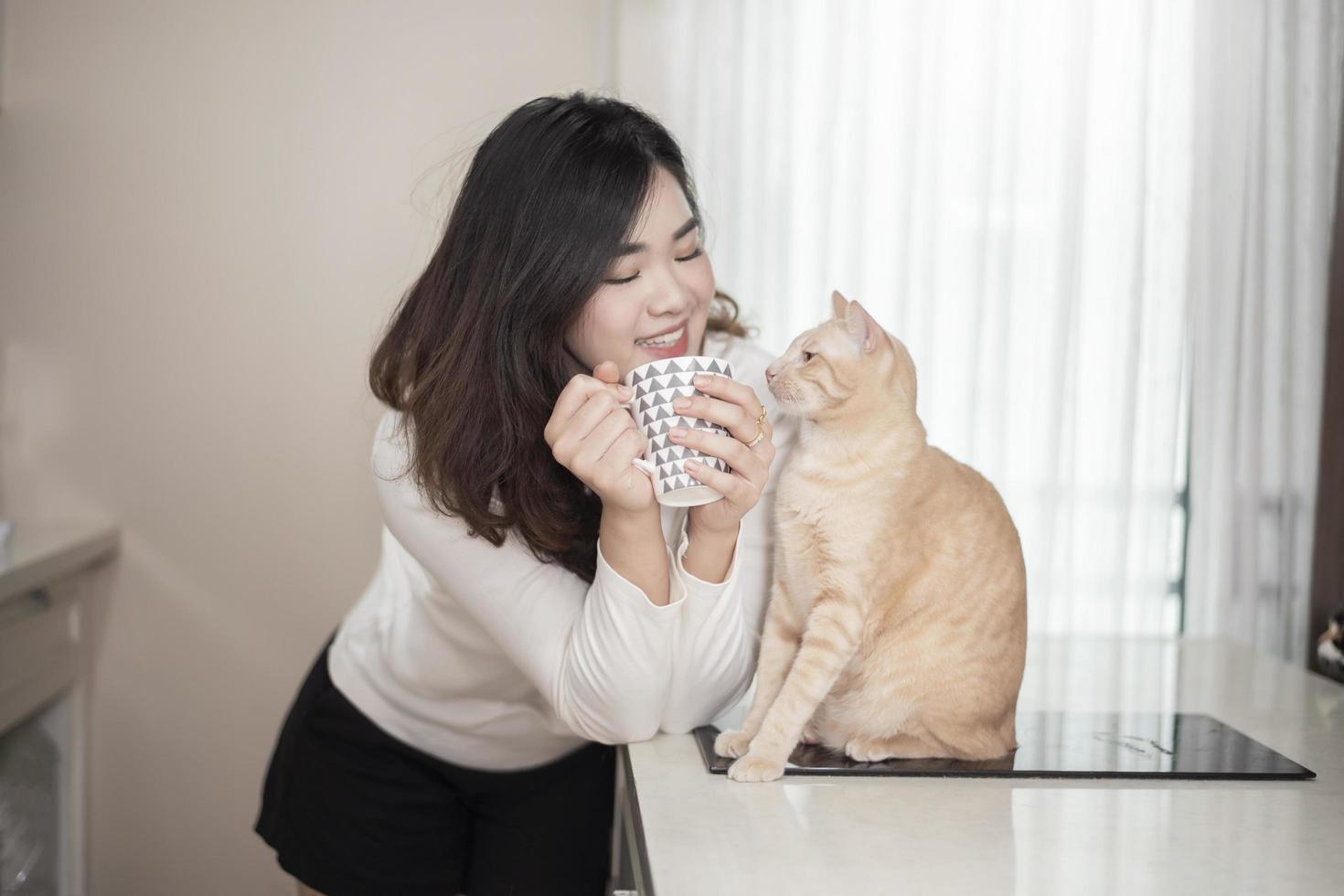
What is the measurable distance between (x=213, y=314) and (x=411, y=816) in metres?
1.29

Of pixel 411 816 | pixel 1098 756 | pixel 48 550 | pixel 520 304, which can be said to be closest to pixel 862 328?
pixel 520 304

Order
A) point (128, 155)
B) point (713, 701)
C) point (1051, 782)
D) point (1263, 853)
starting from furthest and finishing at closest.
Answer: point (128, 155)
point (713, 701)
point (1051, 782)
point (1263, 853)

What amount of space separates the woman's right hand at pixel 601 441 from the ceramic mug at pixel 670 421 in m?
0.03

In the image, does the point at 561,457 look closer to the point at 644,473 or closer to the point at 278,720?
the point at 644,473

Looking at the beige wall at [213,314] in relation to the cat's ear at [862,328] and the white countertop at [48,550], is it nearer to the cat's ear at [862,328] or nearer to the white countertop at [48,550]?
the white countertop at [48,550]

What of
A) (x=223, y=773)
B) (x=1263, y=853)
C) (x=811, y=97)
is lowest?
(x=223, y=773)

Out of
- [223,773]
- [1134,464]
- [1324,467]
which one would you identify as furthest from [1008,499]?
[223,773]

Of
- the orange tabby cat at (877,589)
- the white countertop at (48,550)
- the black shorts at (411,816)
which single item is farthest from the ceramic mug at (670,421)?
the white countertop at (48,550)

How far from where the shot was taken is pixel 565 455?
35.0 inches

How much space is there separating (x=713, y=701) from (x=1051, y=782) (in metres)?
0.31

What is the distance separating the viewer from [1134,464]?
226 cm

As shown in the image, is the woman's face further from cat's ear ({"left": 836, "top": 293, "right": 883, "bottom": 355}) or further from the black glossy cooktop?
the black glossy cooktop

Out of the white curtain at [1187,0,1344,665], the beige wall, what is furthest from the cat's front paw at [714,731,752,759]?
the white curtain at [1187,0,1344,665]

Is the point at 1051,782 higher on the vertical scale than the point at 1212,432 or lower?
lower
